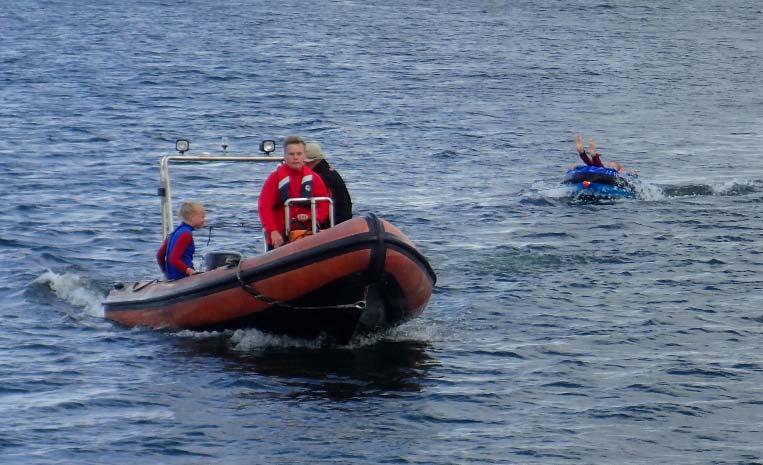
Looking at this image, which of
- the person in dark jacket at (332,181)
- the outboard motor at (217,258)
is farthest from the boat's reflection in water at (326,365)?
the person in dark jacket at (332,181)

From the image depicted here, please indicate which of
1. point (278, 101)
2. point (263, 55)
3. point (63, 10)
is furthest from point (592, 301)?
point (63, 10)

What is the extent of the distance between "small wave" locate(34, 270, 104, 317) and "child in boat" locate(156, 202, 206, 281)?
81.9 inches

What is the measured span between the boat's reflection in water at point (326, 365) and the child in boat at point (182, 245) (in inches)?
29.8

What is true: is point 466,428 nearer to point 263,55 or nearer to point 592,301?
point 592,301

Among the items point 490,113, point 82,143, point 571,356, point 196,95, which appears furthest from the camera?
point 196,95

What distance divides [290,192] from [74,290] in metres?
5.19

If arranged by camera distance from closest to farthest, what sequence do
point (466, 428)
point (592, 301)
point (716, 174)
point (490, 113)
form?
point (466, 428) < point (592, 301) < point (716, 174) < point (490, 113)

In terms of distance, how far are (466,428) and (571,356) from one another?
9.13 feet

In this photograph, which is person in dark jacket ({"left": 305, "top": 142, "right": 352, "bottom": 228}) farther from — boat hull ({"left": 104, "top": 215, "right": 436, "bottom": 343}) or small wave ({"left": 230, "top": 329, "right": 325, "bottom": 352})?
small wave ({"left": 230, "top": 329, "right": 325, "bottom": 352})

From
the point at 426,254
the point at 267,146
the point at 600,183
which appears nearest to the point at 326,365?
the point at 267,146

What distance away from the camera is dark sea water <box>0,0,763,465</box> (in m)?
12.2

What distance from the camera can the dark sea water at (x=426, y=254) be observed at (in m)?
12.2

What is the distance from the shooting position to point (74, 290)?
58.7 feet

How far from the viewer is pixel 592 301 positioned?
17250 mm
